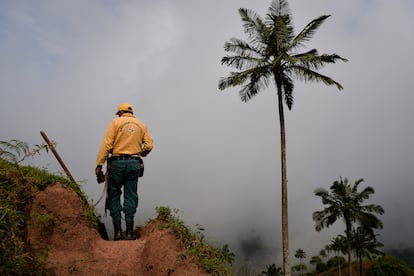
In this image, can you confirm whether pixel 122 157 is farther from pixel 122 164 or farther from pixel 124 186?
Answer: pixel 124 186

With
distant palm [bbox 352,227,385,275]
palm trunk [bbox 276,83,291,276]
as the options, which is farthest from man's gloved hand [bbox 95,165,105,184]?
distant palm [bbox 352,227,385,275]

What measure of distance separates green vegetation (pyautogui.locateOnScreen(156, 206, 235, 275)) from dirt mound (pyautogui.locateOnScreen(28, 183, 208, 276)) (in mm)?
113

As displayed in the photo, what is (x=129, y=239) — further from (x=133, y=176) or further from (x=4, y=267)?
(x=4, y=267)

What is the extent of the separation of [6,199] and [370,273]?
206 feet

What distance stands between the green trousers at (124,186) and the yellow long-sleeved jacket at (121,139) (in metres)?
0.23

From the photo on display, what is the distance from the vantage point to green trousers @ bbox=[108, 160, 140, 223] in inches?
276

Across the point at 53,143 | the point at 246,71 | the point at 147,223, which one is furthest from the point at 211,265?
the point at 246,71

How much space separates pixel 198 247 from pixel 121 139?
2636mm

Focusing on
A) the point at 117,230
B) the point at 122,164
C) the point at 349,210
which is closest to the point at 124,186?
the point at 122,164

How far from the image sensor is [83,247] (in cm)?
593

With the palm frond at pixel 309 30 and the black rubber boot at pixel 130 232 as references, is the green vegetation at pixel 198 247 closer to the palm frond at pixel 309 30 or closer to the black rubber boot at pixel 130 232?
the black rubber boot at pixel 130 232

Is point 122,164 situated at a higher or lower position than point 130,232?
higher

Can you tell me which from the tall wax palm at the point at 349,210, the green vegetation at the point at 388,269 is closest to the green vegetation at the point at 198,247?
the tall wax palm at the point at 349,210

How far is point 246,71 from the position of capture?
1842cm
